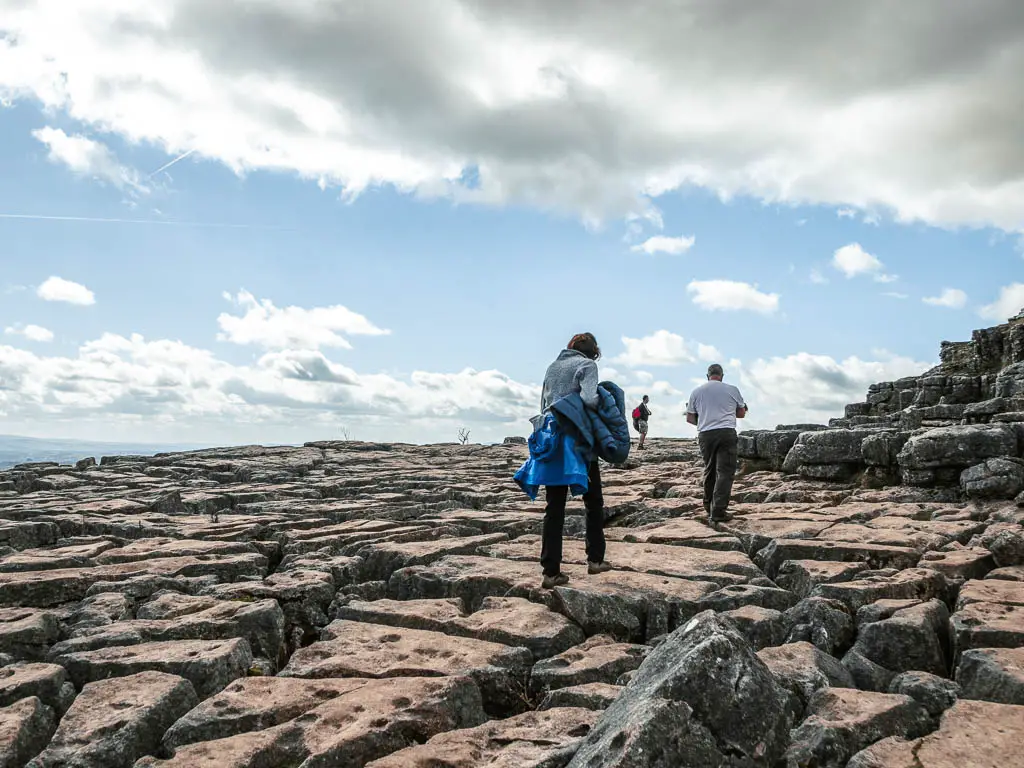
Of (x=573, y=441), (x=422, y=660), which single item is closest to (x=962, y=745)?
(x=422, y=660)

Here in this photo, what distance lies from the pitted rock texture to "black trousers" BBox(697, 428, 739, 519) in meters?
0.35

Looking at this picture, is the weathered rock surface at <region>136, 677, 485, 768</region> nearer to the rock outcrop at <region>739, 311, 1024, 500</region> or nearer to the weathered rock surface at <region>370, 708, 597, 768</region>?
the weathered rock surface at <region>370, 708, 597, 768</region>

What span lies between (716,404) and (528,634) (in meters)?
6.03

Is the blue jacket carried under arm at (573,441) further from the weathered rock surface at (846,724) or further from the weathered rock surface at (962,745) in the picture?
the weathered rock surface at (962,745)

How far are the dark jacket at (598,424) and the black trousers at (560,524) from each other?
27cm

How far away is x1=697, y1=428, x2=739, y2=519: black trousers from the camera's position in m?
10.0

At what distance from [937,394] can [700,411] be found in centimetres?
2293

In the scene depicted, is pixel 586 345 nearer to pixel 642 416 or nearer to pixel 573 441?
pixel 573 441

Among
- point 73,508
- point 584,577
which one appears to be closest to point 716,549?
point 584,577

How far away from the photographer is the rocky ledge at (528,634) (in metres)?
3.44

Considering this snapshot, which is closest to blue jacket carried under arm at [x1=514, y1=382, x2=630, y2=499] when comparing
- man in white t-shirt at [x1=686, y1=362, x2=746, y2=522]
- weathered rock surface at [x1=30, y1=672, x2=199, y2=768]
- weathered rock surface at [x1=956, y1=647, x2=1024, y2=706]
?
weathered rock surface at [x1=956, y1=647, x2=1024, y2=706]

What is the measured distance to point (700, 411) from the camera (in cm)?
1065

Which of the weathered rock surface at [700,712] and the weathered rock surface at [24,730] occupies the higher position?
the weathered rock surface at [700,712]

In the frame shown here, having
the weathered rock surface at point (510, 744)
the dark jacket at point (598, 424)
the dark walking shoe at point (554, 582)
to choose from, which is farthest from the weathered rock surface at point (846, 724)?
the dark jacket at point (598, 424)
